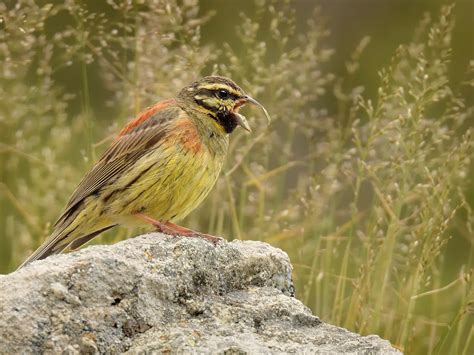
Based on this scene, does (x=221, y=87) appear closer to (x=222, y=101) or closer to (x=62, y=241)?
(x=222, y=101)

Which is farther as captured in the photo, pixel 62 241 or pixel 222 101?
pixel 222 101

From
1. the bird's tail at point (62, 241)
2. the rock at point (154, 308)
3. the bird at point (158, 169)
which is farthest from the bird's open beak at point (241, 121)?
the rock at point (154, 308)

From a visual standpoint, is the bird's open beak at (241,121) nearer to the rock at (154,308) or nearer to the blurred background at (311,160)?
the blurred background at (311,160)

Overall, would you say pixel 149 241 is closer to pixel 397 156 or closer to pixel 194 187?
pixel 194 187

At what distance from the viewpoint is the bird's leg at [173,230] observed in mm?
4162

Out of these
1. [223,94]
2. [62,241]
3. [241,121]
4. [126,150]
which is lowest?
[62,241]

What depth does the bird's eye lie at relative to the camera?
18.0 feet

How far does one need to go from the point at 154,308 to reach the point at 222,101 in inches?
81.3

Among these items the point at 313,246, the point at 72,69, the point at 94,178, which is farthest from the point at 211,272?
the point at 72,69

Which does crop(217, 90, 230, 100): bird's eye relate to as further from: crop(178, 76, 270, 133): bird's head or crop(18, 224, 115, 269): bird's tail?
crop(18, 224, 115, 269): bird's tail

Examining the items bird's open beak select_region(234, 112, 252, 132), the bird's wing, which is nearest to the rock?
the bird's wing

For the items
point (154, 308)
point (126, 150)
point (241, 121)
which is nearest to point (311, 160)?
point (241, 121)

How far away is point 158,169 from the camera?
16.9 feet

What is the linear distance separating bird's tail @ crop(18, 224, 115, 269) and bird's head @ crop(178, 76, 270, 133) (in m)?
0.78
